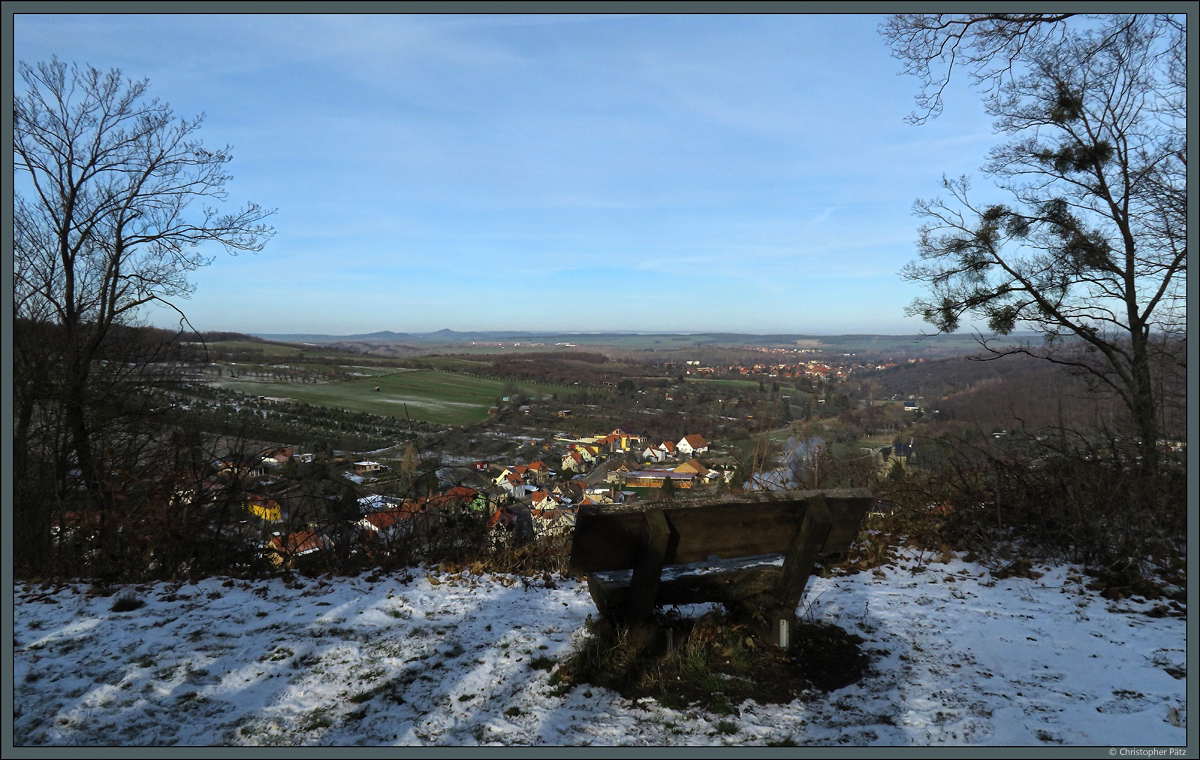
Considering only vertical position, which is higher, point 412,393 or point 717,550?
point 717,550

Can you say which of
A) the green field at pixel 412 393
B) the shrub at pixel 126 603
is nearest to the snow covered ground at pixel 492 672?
the shrub at pixel 126 603

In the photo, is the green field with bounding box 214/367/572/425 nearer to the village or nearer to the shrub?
the village

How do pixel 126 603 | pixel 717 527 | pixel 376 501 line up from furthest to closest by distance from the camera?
pixel 376 501 → pixel 126 603 → pixel 717 527

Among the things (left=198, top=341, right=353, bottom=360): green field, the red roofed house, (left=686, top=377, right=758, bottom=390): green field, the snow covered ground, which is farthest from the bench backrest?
(left=686, top=377, right=758, bottom=390): green field

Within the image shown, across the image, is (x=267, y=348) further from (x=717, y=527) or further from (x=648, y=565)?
(x=717, y=527)

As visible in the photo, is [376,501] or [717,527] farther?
[376,501]

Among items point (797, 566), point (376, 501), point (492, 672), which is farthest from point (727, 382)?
point (492, 672)

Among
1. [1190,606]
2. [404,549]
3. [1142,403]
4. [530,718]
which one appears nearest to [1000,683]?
[1190,606]

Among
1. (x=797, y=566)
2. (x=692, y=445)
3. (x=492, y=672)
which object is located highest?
(x=797, y=566)
